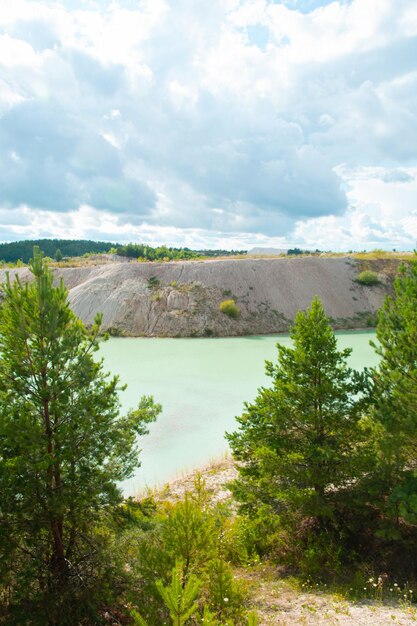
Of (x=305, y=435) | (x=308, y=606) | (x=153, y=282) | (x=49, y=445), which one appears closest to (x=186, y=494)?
(x=49, y=445)

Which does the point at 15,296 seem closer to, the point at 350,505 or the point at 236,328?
the point at 350,505

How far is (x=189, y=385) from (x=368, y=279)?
38075 millimetres

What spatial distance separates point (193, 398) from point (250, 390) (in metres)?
2.99

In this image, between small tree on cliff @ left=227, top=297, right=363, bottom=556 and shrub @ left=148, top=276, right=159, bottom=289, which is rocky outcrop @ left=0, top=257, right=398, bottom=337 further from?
small tree on cliff @ left=227, top=297, right=363, bottom=556

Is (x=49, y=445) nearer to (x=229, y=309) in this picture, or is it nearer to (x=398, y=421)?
(x=398, y=421)

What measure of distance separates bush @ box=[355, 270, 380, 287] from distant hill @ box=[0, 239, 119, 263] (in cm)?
7454

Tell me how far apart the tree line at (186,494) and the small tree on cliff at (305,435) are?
3cm

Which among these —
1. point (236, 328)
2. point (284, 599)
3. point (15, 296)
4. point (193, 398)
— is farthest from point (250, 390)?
point (236, 328)

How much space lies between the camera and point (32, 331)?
698 cm

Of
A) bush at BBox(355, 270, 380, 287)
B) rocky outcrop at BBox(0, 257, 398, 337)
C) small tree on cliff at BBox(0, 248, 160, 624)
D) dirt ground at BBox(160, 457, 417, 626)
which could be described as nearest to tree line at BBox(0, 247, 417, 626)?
small tree on cliff at BBox(0, 248, 160, 624)

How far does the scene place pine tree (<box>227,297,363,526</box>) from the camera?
859cm

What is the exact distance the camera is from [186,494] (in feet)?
22.7

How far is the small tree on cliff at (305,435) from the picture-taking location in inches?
338

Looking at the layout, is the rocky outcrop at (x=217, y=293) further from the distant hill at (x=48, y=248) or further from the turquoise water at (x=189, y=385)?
the distant hill at (x=48, y=248)
